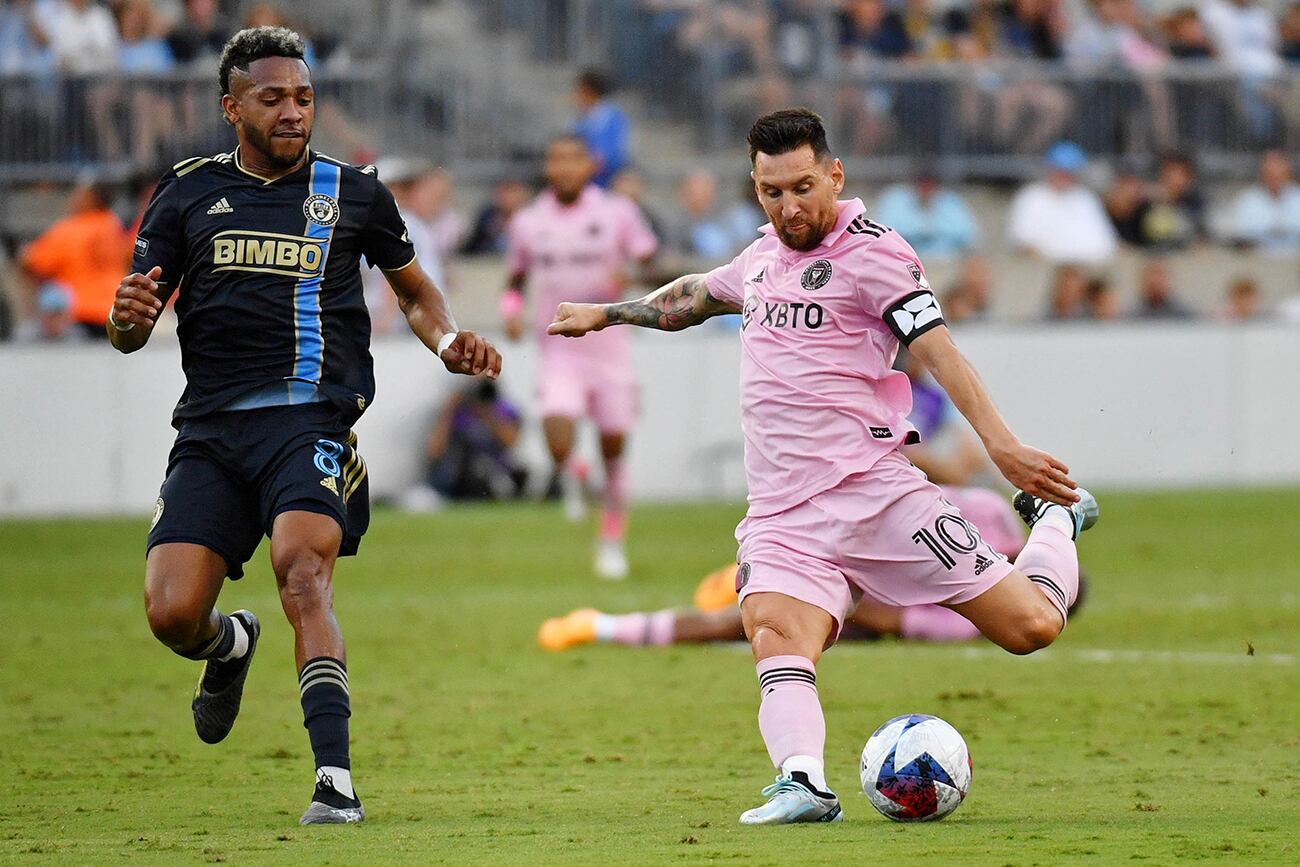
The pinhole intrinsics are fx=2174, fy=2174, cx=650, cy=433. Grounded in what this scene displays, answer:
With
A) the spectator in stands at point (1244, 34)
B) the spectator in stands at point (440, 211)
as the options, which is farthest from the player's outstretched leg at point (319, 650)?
the spectator in stands at point (1244, 34)

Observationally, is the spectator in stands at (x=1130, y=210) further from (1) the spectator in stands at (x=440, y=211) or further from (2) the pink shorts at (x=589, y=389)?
(2) the pink shorts at (x=589, y=389)

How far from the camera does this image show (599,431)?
15977 mm

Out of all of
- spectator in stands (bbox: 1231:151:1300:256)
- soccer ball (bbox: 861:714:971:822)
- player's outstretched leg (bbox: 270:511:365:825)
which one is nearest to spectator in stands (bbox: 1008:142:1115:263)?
spectator in stands (bbox: 1231:151:1300:256)

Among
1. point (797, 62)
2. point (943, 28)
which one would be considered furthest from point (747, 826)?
point (943, 28)

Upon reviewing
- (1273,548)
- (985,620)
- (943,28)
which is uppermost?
(943,28)

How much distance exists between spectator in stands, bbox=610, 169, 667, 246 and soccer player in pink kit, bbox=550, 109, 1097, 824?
11982 millimetres

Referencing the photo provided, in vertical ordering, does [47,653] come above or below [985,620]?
below

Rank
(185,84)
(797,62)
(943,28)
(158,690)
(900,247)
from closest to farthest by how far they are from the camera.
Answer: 1. (900,247)
2. (158,690)
3. (185,84)
4. (797,62)
5. (943,28)

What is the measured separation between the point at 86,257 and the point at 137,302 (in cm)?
1333

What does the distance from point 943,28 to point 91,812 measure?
1922 centimetres

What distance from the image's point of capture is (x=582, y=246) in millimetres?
16016

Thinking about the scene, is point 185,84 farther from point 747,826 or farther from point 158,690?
point 747,826

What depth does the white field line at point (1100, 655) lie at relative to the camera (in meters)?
11.0

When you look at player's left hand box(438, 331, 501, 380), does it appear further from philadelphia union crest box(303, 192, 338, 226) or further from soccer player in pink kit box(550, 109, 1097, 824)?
soccer player in pink kit box(550, 109, 1097, 824)
